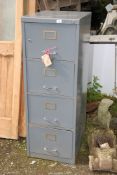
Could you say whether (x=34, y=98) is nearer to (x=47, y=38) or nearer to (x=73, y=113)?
(x=73, y=113)

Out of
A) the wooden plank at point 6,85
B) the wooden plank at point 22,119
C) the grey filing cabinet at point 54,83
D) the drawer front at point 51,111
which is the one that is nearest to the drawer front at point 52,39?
the grey filing cabinet at point 54,83

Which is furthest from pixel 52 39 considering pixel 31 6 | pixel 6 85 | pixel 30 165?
pixel 30 165

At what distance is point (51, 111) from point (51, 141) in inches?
12.6

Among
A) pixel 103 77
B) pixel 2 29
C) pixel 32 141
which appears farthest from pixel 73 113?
pixel 103 77

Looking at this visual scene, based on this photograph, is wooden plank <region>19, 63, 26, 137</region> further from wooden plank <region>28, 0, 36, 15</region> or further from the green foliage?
the green foliage

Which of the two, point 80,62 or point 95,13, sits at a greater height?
point 95,13

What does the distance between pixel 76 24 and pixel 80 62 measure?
387 mm

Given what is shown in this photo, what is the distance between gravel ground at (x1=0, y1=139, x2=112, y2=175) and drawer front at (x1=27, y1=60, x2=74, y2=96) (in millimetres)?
736

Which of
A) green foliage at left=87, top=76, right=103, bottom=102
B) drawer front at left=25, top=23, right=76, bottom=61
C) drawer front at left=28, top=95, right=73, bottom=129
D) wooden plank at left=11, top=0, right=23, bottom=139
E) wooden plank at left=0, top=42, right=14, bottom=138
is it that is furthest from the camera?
green foliage at left=87, top=76, right=103, bottom=102

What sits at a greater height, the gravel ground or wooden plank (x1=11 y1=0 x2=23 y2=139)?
wooden plank (x1=11 y1=0 x2=23 y2=139)

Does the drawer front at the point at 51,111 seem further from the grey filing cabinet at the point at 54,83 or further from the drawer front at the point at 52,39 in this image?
the drawer front at the point at 52,39

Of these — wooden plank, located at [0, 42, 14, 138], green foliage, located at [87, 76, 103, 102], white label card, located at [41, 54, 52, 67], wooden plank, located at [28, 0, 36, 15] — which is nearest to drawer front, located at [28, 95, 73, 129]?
white label card, located at [41, 54, 52, 67]

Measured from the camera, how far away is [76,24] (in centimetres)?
270

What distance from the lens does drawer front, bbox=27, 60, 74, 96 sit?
2.87 meters
